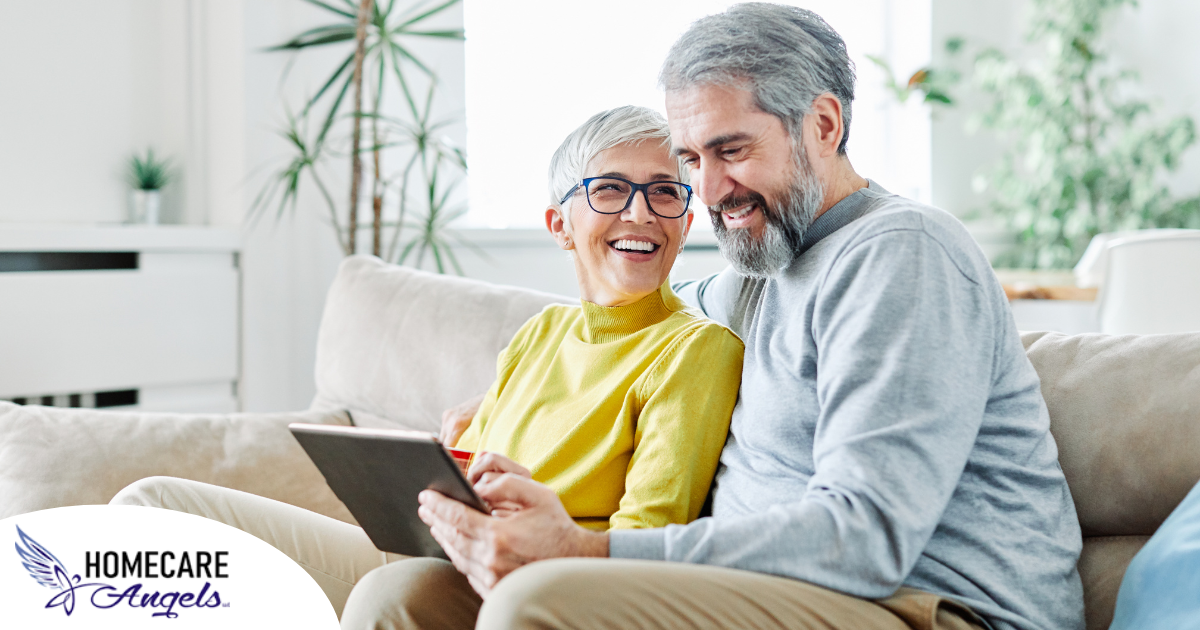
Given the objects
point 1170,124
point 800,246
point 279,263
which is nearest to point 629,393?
point 800,246

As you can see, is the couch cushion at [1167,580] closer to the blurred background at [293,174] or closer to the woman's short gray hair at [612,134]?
the woman's short gray hair at [612,134]

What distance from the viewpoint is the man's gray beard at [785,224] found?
3.77 feet

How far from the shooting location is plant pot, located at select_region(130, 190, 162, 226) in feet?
9.25

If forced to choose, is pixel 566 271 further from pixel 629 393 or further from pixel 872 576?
pixel 872 576

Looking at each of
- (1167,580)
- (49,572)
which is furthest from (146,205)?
(1167,580)

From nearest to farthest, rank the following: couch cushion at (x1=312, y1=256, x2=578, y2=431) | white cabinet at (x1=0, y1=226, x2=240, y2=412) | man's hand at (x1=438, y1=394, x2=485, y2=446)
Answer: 1. man's hand at (x1=438, y1=394, x2=485, y2=446)
2. couch cushion at (x1=312, y1=256, x2=578, y2=431)
3. white cabinet at (x1=0, y1=226, x2=240, y2=412)

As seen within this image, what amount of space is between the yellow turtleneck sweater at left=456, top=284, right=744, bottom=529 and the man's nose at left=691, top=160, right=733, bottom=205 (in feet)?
0.58

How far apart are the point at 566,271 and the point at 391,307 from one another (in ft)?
5.37

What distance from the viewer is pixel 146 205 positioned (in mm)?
2828

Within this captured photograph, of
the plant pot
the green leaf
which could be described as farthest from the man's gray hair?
the plant pot

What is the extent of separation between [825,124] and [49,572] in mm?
1033

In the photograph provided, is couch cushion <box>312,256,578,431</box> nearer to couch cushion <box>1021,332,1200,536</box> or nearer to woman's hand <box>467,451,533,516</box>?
woman's hand <box>467,451,533,516</box>

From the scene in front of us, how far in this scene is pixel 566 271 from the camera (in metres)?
3.56

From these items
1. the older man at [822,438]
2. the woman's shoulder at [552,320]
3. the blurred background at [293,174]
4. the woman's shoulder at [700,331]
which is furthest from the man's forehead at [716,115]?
the blurred background at [293,174]
